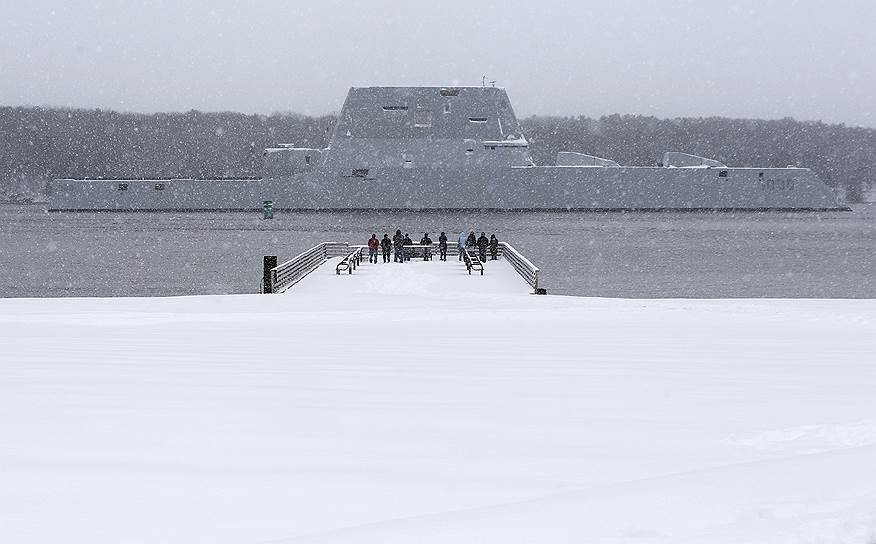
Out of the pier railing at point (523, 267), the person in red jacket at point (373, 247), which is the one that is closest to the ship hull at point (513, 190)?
the pier railing at point (523, 267)

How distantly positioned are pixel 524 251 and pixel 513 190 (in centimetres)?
3986

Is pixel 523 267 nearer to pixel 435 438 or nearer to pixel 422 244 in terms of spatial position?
pixel 422 244

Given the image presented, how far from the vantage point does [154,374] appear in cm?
679

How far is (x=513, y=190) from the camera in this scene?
92438mm

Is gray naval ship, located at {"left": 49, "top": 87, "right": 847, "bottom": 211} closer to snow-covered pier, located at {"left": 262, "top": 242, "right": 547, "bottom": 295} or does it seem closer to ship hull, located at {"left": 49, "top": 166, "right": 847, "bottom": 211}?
ship hull, located at {"left": 49, "top": 166, "right": 847, "bottom": 211}

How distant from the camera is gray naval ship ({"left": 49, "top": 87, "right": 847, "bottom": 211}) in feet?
287

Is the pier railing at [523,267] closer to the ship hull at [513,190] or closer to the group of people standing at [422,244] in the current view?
the group of people standing at [422,244]

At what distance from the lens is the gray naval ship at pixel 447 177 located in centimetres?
8756

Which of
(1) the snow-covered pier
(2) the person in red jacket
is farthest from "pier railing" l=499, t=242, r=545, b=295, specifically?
(2) the person in red jacket

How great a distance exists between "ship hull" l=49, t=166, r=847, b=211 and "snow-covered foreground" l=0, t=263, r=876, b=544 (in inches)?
3232

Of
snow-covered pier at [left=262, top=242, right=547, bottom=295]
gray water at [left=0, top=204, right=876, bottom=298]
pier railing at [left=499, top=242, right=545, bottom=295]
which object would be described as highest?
pier railing at [left=499, top=242, right=545, bottom=295]

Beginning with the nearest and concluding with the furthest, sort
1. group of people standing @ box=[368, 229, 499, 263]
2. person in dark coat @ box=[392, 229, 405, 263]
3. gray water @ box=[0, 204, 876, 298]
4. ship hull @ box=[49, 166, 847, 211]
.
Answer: group of people standing @ box=[368, 229, 499, 263] → person in dark coat @ box=[392, 229, 405, 263] → gray water @ box=[0, 204, 876, 298] → ship hull @ box=[49, 166, 847, 211]

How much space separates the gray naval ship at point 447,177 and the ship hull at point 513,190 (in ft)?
0.32

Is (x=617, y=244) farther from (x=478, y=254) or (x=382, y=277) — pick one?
(x=382, y=277)
